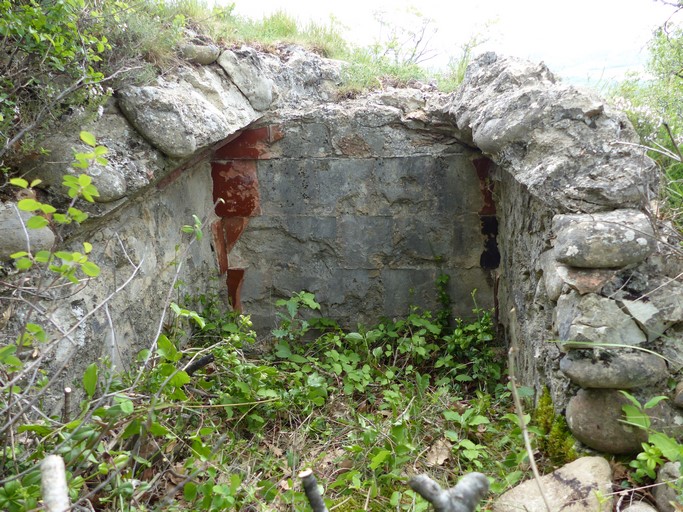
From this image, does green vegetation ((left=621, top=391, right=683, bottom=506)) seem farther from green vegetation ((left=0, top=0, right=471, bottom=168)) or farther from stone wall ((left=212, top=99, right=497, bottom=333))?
green vegetation ((left=0, top=0, right=471, bottom=168))

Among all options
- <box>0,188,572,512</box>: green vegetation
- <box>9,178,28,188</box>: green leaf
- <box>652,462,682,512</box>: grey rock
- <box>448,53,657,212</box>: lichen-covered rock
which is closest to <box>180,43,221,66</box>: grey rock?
<box>0,188,572,512</box>: green vegetation

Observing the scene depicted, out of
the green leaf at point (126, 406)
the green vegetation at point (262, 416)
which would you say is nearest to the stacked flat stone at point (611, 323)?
the green vegetation at point (262, 416)

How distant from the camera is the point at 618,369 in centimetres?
179

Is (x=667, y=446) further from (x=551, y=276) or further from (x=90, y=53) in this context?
(x=90, y=53)

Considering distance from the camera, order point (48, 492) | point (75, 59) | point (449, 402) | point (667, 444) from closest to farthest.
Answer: point (48, 492)
point (667, 444)
point (75, 59)
point (449, 402)

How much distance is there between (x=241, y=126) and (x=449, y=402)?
1.76 meters

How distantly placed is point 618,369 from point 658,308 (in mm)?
→ 253

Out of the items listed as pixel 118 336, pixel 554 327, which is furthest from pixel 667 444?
pixel 118 336

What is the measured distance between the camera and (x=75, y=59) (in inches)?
87.4

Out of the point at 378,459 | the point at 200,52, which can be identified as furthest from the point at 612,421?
the point at 200,52

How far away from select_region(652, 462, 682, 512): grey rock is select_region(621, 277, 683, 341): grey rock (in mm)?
398

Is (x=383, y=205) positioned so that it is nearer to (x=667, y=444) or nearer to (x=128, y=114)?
(x=128, y=114)

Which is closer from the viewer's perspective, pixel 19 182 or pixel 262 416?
pixel 19 182

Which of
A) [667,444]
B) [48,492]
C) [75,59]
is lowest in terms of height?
[667,444]
